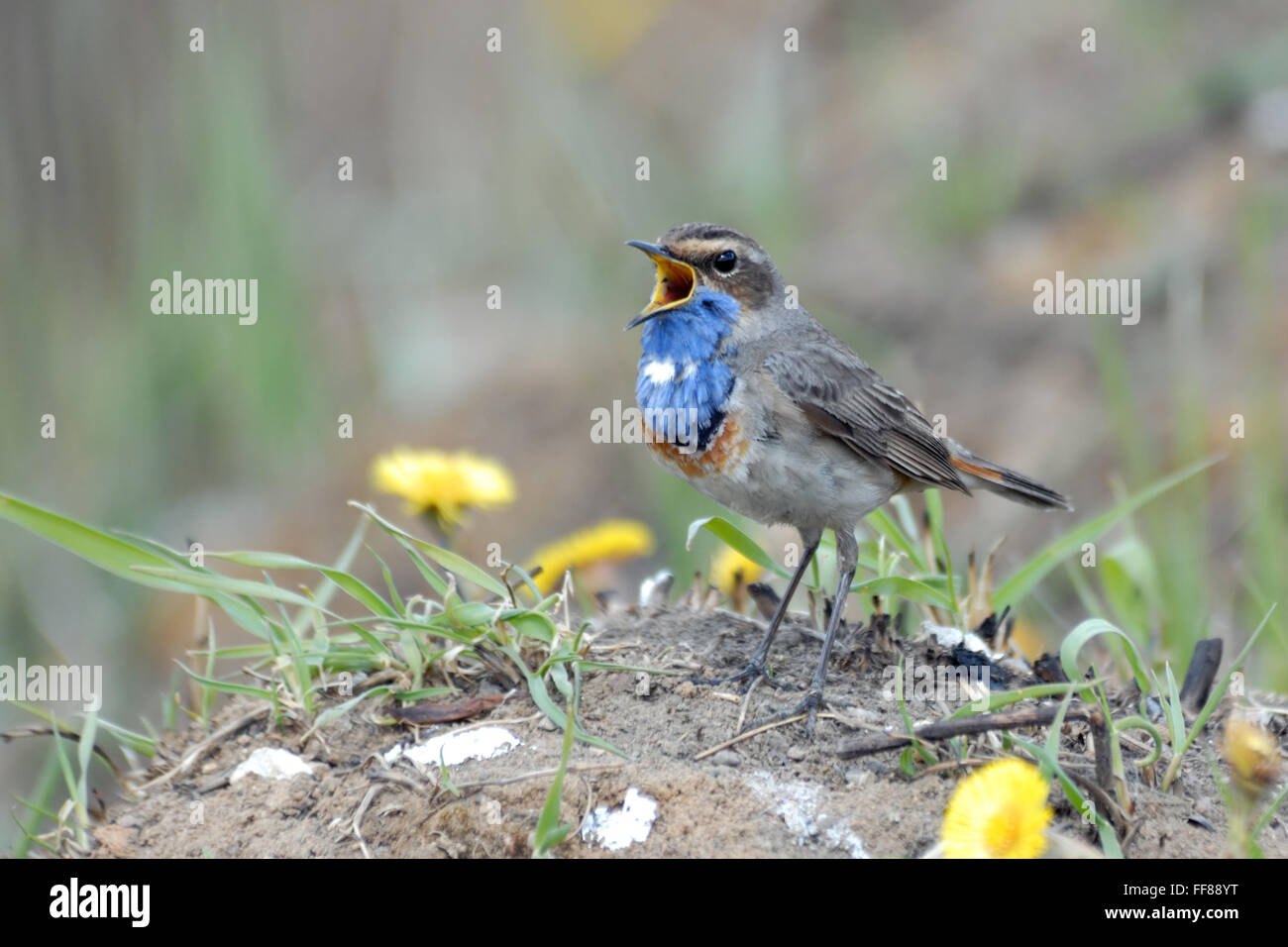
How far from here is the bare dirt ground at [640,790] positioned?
3.12 metres

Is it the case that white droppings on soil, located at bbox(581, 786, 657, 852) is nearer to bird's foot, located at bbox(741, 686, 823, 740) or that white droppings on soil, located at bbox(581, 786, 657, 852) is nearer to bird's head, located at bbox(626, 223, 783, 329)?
bird's foot, located at bbox(741, 686, 823, 740)

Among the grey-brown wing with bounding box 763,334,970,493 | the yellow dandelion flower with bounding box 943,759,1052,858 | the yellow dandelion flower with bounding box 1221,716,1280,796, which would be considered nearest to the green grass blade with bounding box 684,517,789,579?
the grey-brown wing with bounding box 763,334,970,493

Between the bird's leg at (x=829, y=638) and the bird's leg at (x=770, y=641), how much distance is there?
11cm

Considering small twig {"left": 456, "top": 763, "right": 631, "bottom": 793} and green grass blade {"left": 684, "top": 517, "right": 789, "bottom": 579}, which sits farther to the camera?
green grass blade {"left": 684, "top": 517, "right": 789, "bottom": 579}

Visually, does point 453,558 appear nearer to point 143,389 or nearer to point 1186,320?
point 1186,320

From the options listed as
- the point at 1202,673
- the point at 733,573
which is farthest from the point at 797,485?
the point at 1202,673

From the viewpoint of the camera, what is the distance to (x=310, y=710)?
11.9ft

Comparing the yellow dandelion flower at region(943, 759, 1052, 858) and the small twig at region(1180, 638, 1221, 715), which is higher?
the small twig at region(1180, 638, 1221, 715)

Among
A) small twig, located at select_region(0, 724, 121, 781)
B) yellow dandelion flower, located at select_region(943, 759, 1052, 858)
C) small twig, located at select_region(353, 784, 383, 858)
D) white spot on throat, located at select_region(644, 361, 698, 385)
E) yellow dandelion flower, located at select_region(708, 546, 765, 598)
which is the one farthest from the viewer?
yellow dandelion flower, located at select_region(708, 546, 765, 598)

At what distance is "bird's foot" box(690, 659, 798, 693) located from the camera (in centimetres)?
378

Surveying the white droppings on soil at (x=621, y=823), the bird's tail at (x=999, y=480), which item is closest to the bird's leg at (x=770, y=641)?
the white droppings on soil at (x=621, y=823)

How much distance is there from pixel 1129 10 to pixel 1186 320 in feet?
16.9

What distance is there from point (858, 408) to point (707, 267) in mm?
709

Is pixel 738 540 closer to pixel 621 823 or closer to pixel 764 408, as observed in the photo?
pixel 764 408
